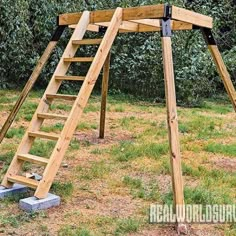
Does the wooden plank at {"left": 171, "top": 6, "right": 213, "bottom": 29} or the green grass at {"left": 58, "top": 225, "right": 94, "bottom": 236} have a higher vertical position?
Result: the wooden plank at {"left": 171, "top": 6, "right": 213, "bottom": 29}

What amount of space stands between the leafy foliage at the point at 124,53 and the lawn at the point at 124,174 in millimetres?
1653

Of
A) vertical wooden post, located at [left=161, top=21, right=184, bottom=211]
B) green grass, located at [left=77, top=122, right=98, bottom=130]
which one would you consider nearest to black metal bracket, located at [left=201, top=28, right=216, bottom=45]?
vertical wooden post, located at [left=161, top=21, right=184, bottom=211]

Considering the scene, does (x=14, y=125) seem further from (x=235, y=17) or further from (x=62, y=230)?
(x=235, y=17)

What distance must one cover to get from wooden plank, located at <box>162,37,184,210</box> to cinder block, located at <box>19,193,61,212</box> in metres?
0.97

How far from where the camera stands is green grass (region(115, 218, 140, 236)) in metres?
2.84

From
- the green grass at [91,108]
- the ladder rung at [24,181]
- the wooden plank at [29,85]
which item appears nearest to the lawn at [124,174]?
the ladder rung at [24,181]

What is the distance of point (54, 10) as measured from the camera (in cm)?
927

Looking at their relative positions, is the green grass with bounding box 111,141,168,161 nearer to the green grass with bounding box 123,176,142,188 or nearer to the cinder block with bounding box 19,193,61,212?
the green grass with bounding box 123,176,142,188

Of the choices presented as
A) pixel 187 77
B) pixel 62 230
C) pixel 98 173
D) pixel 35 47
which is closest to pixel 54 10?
pixel 35 47

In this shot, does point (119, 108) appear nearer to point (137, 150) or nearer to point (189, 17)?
point (137, 150)

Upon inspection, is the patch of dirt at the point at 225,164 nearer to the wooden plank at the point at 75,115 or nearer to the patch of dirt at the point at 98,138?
the patch of dirt at the point at 98,138

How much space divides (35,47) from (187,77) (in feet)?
11.9

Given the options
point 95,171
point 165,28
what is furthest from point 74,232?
point 165,28

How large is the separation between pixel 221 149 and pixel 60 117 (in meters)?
2.57
